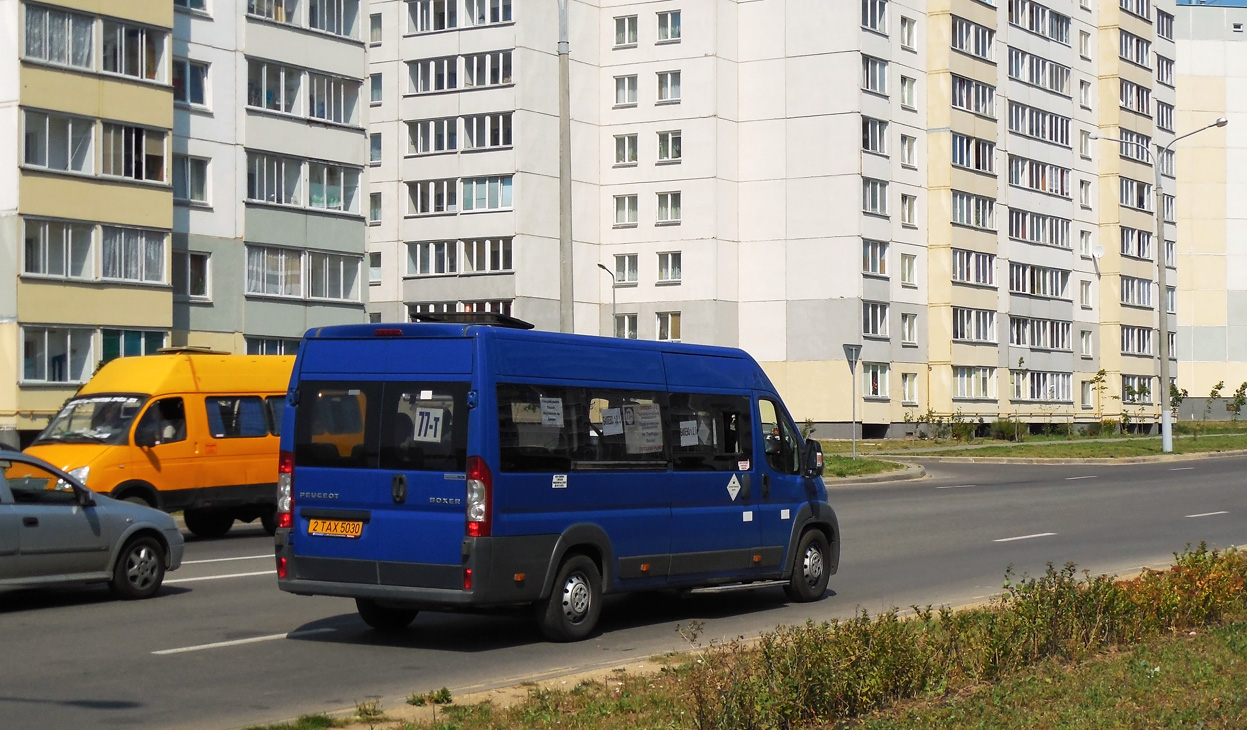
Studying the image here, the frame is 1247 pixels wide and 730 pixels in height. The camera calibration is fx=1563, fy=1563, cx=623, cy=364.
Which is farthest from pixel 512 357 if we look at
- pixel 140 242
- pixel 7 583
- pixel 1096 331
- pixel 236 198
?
pixel 1096 331

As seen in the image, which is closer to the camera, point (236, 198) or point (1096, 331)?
point (236, 198)

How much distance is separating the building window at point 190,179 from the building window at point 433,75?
2206 centimetres

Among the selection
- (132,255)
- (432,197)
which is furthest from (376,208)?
(132,255)

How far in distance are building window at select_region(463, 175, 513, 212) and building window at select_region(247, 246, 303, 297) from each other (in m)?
17.2

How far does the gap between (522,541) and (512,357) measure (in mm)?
1409

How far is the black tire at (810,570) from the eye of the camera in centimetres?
1487

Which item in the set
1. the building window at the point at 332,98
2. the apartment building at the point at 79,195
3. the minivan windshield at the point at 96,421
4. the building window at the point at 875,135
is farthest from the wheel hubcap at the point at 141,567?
the building window at the point at 875,135

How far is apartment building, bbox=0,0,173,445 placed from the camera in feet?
144

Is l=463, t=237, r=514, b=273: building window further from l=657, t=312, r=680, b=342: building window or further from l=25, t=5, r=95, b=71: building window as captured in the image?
l=25, t=5, r=95, b=71: building window

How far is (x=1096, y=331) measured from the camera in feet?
295

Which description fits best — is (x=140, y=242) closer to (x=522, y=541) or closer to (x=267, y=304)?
(x=267, y=304)

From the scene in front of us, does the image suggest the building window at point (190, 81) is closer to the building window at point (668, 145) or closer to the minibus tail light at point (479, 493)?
the building window at point (668, 145)

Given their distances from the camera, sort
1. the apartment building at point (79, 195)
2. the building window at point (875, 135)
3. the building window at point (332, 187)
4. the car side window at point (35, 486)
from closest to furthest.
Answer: the car side window at point (35, 486) < the apartment building at point (79, 195) < the building window at point (332, 187) < the building window at point (875, 135)

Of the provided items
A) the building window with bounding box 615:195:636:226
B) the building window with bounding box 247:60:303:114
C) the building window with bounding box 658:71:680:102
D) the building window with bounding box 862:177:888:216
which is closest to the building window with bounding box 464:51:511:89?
the building window with bounding box 658:71:680:102
